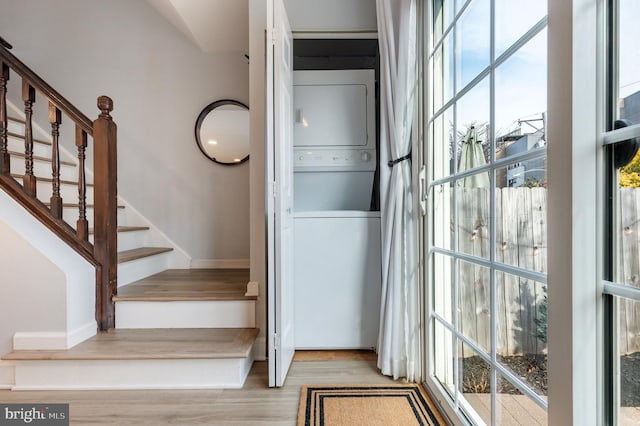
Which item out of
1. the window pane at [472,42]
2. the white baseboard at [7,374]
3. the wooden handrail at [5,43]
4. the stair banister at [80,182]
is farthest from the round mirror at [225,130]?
the window pane at [472,42]

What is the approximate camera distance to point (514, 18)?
1.03 metres

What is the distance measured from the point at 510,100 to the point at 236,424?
155cm

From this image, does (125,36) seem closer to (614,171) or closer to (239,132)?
(239,132)

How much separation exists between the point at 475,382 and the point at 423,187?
0.87 metres

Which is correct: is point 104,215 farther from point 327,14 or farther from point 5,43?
point 5,43

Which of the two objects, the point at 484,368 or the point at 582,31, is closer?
the point at 582,31

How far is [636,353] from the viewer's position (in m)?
0.68

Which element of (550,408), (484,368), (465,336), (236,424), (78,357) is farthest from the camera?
(78,357)

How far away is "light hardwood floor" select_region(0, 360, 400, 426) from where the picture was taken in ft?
5.02

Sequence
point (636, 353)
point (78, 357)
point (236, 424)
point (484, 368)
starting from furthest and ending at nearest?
point (78, 357) → point (236, 424) → point (484, 368) → point (636, 353)

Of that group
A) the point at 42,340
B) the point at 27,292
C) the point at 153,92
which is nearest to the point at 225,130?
the point at 153,92

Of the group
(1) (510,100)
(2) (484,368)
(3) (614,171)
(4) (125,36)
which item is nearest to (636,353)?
(3) (614,171)

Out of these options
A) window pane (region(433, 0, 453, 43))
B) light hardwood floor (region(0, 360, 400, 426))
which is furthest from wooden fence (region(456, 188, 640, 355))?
light hardwood floor (region(0, 360, 400, 426))

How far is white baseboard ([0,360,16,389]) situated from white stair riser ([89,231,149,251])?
3.45 ft
